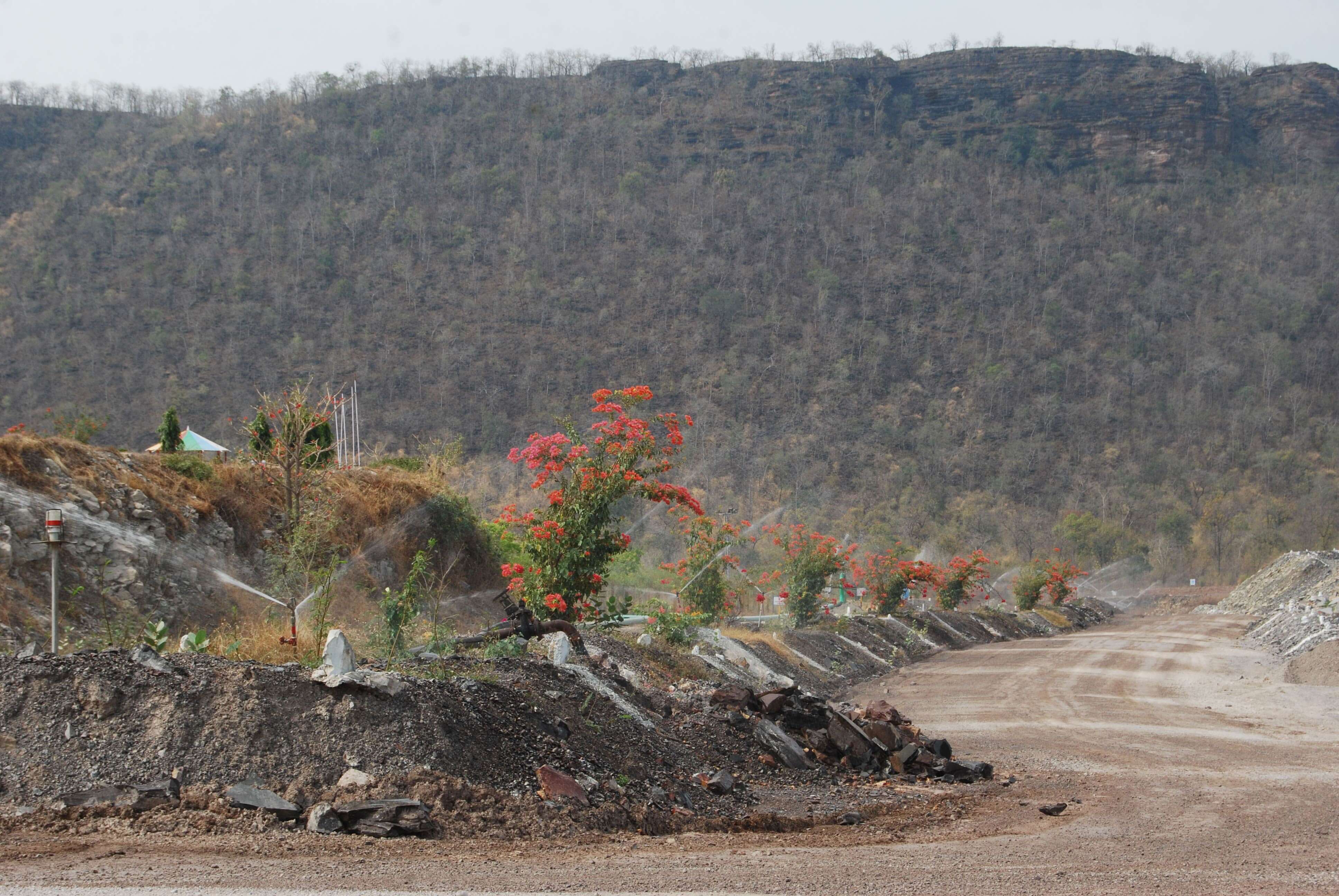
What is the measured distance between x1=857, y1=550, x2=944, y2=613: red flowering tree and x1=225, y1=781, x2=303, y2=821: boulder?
22.0 meters

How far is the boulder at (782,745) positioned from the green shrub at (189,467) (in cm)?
1299

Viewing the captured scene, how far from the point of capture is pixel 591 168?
97.4 metres

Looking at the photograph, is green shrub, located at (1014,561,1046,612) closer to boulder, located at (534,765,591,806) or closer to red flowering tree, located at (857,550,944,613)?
red flowering tree, located at (857,550,944,613)

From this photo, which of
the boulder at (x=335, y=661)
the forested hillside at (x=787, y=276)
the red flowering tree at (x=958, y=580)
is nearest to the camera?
the boulder at (x=335, y=661)

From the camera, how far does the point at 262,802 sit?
21.8ft

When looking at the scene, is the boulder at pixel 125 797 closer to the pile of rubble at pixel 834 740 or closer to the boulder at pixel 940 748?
the pile of rubble at pixel 834 740

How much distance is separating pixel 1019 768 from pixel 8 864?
8.70 meters

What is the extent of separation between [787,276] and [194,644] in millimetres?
80897

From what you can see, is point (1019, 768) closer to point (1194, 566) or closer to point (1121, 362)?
point (1194, 566)

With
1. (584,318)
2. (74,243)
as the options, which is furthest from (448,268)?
(74,243)

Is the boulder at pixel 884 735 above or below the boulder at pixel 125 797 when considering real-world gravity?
below

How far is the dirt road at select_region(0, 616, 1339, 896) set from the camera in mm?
5820

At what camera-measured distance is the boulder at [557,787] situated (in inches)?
288

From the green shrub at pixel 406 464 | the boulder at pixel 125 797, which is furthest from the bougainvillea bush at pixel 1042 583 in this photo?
the boulder at pixel 125 797
